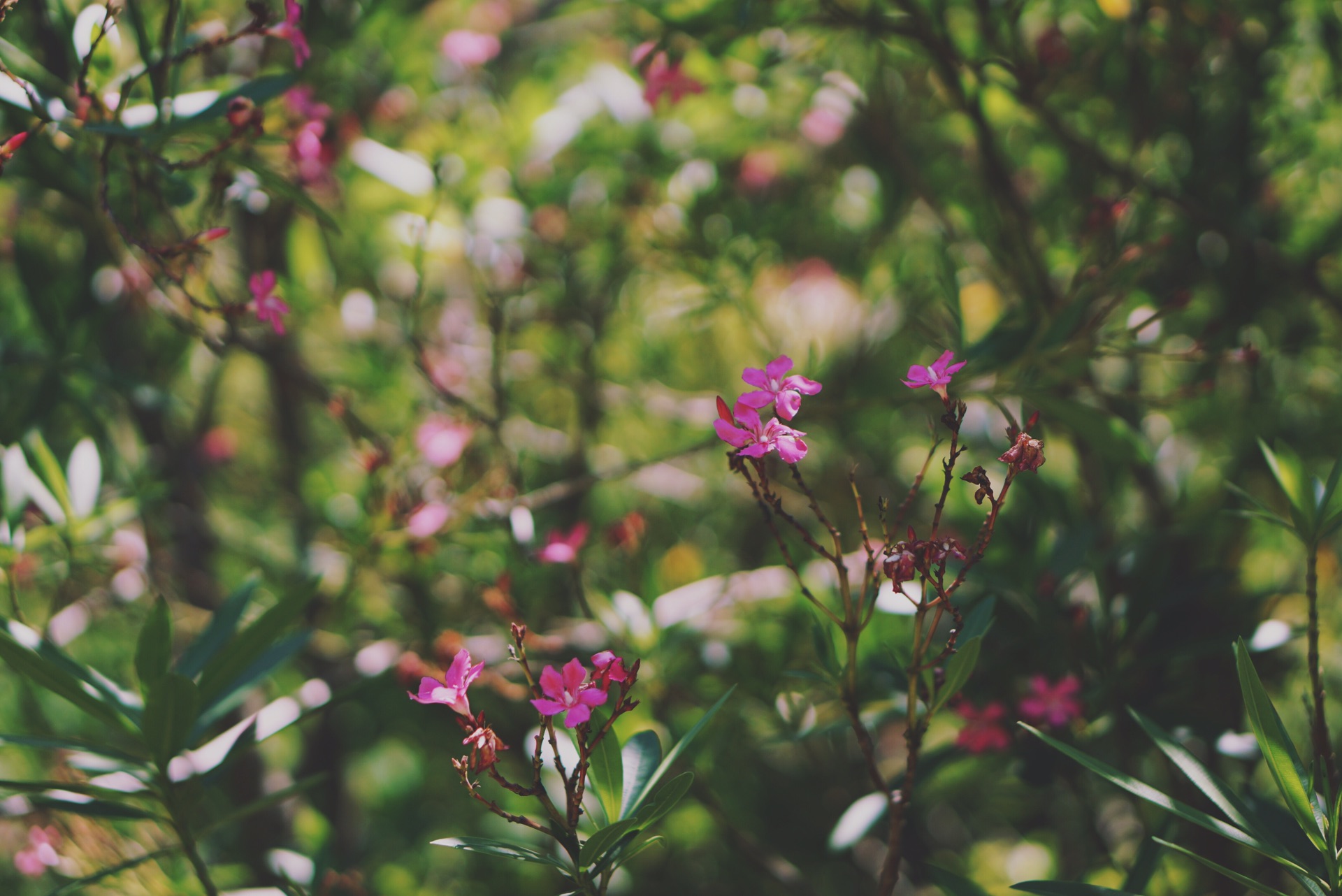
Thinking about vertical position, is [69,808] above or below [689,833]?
above

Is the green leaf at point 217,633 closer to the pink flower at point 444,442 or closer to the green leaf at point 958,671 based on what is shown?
the pink flower at point 444,442

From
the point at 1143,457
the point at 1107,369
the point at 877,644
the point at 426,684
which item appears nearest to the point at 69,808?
the point at 426,684

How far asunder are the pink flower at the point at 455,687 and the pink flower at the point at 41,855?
843 millimetres

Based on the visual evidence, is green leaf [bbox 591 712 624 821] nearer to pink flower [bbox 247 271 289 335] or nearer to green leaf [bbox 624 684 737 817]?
green leaf [bbox 624 684 737 817]

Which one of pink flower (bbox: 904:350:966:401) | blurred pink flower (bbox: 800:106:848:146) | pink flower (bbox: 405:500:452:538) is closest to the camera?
pink flower (bbox: 904:350:966:401)

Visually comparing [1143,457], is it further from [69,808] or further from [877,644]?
[69,808]

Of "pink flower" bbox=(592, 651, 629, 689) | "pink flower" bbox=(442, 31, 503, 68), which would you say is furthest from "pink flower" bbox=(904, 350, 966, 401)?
"pink flower" bbox=(442, 31, 503, 68)

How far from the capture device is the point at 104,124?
0.91 meters

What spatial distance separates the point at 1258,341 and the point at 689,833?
1.32 metres

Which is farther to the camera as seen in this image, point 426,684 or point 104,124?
point 104,124

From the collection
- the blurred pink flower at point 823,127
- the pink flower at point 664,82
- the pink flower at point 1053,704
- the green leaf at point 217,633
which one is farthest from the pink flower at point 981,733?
the blurred pink flower at point 823,127

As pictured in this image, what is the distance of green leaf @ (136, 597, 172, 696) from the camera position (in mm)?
867

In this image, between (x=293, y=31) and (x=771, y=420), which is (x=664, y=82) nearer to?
(x=293, y=31)

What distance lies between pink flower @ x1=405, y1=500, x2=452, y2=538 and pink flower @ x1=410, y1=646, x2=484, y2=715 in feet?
1.79
